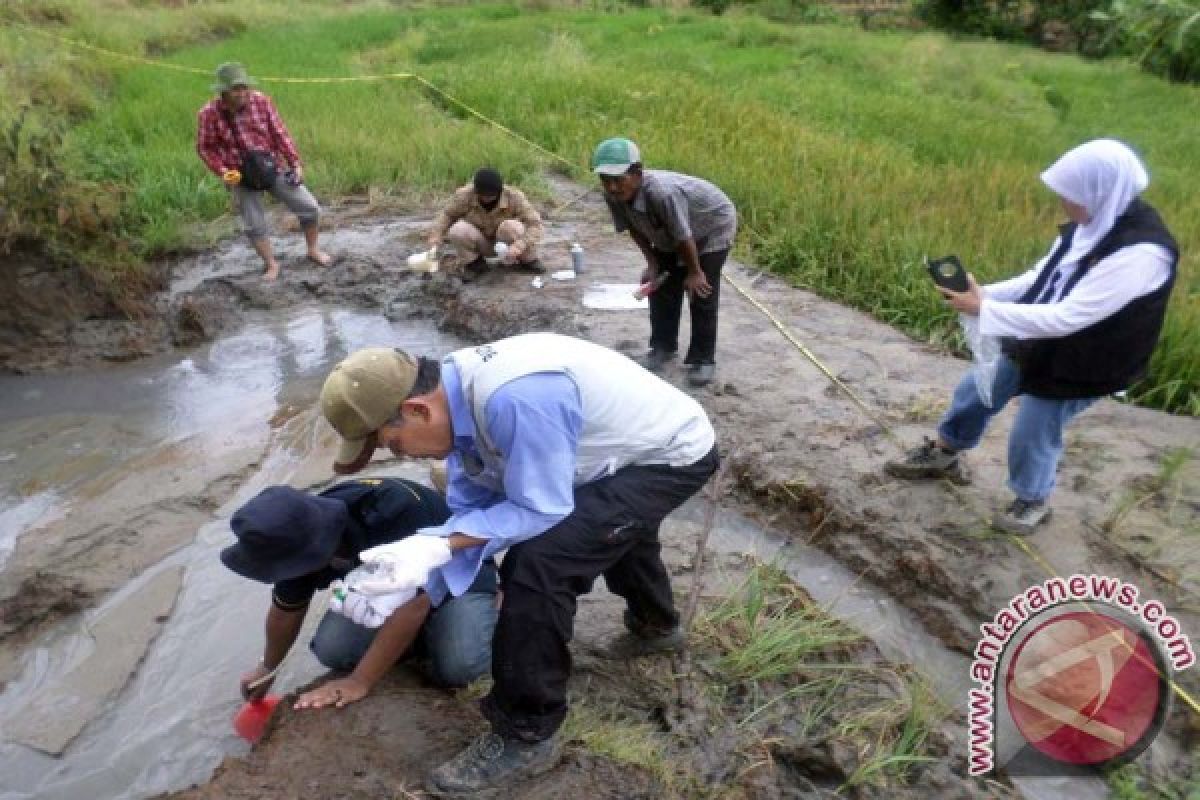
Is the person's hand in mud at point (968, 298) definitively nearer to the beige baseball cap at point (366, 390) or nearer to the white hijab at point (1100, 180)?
the white hijab at point (1100, 180)

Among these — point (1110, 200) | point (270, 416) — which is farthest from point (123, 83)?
point (1110, 200)

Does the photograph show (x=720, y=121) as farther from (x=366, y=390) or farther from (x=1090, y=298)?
(x=366, y=390)

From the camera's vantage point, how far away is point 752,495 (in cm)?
391

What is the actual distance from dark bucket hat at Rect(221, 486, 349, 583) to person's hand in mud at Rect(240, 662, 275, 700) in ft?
1.72

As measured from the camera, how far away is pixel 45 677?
3031 millimetres

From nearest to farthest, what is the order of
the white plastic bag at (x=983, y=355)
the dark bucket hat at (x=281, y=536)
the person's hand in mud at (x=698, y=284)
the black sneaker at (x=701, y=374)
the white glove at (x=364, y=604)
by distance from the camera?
the white glove at (x=364, y=604), the dark bucket hat at (x=281, y=536), the white plastic bag at (x=983, y=355), the person's hand in mud at (x=698, y=284), the black sneaker at (x=701, y=374)

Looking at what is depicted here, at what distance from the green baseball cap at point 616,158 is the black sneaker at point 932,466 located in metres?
1.75

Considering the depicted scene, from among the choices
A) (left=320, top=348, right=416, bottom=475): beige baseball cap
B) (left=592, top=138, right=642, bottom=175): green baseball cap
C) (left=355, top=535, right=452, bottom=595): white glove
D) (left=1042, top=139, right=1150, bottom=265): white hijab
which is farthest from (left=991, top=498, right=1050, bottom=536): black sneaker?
(left=320, top=348, right=416, bottom=475): beige baseball cap

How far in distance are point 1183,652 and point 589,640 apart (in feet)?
5.75

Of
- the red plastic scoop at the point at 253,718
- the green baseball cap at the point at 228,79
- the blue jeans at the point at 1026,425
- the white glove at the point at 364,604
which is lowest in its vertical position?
the red plastic scoop at the point at 253,718

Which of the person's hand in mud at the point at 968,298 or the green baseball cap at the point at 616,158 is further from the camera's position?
the green baseball cap at the point at 616,158

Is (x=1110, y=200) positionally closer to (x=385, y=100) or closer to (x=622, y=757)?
(x=622, y=757)

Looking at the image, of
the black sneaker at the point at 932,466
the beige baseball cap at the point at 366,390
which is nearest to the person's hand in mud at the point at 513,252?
the black sneaker at the point at 932,466

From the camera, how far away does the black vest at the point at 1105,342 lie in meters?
2.71
